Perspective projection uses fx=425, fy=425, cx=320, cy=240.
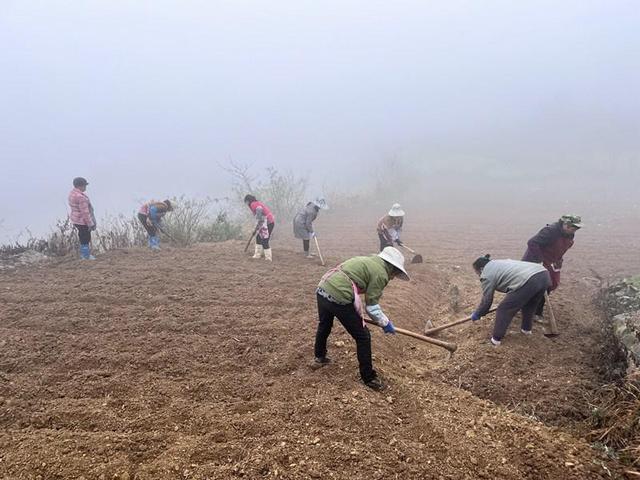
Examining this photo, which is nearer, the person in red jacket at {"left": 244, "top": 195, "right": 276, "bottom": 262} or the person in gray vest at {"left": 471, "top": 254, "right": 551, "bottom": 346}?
the person in gray vest at {"left": 471, "top": 254, "right": 551, "bottom": 346}

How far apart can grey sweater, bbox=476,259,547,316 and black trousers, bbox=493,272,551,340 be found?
0.17ft

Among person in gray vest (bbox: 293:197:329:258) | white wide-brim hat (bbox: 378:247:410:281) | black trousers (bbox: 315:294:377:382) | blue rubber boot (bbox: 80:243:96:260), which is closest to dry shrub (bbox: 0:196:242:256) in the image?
blue rubber boot (bbox: 80:243:96:260)

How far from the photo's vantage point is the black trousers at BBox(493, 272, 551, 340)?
4.54 m

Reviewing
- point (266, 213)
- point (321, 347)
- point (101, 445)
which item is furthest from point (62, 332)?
point (266, 213)

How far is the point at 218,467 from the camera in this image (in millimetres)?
2824

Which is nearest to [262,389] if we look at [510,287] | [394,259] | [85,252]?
[394,259]

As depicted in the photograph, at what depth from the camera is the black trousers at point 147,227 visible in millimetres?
9250

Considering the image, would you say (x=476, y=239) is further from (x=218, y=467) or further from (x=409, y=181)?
(x=409, y=181)

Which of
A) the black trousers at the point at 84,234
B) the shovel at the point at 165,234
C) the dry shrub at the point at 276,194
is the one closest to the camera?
the black trousers at the point at 84,234

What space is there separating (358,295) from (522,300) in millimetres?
2014

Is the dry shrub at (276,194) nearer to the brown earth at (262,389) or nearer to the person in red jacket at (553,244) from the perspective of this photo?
the brown earth at (262,389)

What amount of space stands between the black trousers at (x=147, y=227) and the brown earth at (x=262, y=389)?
2.21m

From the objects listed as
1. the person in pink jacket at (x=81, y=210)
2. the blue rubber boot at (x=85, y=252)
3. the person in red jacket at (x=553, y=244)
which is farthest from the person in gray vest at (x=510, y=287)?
the blue rubber boot at (x=85, y=252)

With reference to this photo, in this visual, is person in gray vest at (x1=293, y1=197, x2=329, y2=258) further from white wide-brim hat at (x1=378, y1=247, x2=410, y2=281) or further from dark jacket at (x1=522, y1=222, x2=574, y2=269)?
white wide-brim hat at (x1=378, y1=247, x2=410, y2=281)
